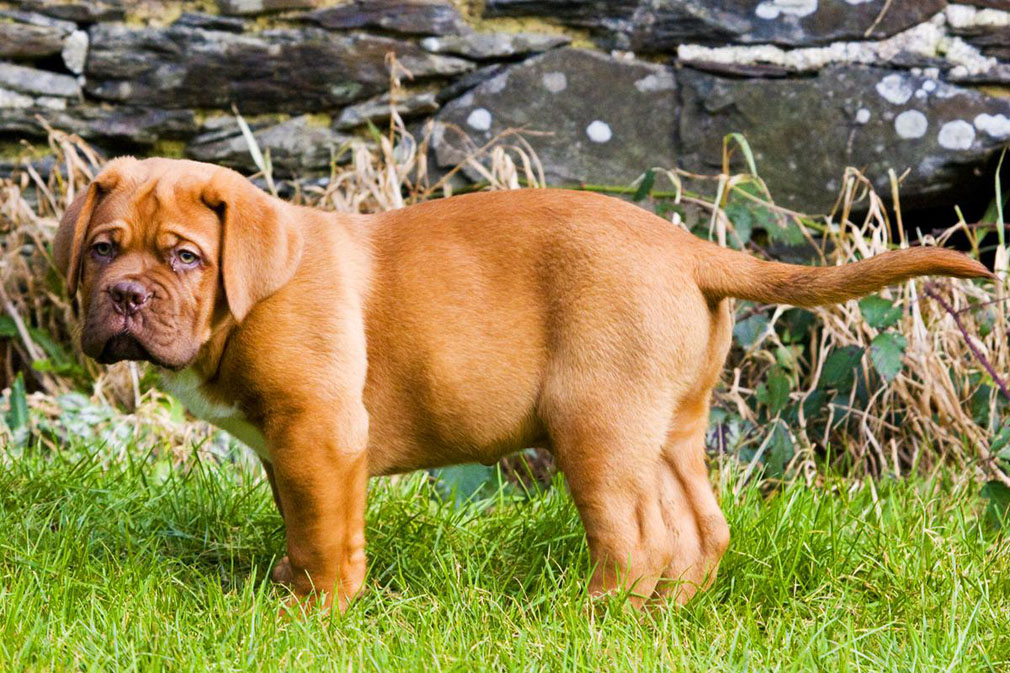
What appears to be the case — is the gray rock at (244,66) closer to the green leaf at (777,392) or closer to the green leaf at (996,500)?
the green leaf at (777,392)

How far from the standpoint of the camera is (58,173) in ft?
16.9

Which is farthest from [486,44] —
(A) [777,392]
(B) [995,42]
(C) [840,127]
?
(B) [995,42]

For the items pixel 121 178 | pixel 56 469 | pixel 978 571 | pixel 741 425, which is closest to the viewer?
pixel 121 178

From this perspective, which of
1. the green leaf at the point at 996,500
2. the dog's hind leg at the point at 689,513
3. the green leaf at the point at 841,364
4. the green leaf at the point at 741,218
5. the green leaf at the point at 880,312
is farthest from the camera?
the green leaf at the point at 741,218

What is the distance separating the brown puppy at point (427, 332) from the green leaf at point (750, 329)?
1474 millimetres

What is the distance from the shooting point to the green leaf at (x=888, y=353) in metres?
4.19

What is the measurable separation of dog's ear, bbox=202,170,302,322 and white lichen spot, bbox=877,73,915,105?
3302 millimetres

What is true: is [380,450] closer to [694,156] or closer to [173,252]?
[173,252]

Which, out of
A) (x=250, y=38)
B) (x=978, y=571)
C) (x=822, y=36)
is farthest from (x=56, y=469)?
(x=822, y=36)

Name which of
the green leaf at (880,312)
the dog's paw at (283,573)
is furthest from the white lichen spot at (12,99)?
the green leaf at (880,312)

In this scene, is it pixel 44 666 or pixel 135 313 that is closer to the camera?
pixel 44 666

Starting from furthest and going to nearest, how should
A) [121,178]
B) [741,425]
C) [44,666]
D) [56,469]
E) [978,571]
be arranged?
[741,425]
[56,469]
[978,571]
[121,178]
[44,666]

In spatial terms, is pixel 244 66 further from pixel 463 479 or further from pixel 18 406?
pixel 463 479

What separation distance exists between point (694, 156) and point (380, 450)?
8.84ft
